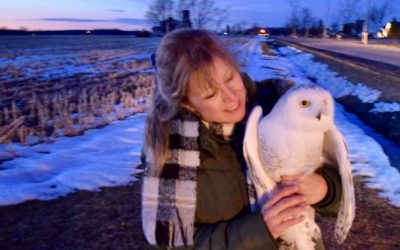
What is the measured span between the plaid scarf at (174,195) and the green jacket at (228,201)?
4 centimetres

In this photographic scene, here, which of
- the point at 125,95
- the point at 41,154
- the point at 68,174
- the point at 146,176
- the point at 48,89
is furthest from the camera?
the point at 48,89

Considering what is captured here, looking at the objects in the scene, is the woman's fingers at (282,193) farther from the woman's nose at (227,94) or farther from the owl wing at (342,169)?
the woman's nose at (227,94)

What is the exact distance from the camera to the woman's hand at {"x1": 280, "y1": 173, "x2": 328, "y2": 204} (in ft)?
3.91

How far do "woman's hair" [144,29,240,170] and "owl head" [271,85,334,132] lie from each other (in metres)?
0.33

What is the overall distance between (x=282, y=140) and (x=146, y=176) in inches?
17.9

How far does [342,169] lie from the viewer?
122 centimetres

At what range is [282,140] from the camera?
1123 millimetres

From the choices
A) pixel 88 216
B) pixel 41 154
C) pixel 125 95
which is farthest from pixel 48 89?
pixel 88 216

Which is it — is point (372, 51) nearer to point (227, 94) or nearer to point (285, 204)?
point (227, 94)

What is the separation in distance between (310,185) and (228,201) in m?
0.26

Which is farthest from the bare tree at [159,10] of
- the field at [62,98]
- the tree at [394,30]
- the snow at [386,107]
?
the tree at [394,30]

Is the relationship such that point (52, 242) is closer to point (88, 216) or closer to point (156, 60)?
point (88, 216)

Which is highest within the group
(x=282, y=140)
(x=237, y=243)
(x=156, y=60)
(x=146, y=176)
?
(x=156, y=60)

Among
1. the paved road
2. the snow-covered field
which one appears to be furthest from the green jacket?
the paved road
